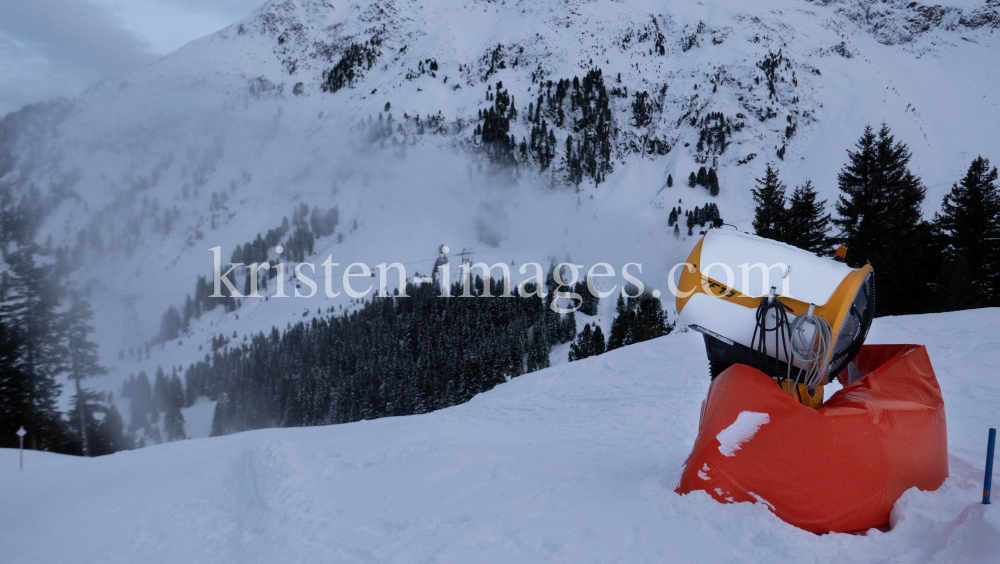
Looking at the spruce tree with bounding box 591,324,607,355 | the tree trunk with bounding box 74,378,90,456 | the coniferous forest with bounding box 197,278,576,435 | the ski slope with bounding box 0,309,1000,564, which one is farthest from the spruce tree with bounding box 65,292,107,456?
the coniferous forest with bounding box 197,278,576,435

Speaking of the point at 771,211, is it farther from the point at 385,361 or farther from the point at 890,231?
the point at 385,361

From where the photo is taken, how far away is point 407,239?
Result: 172 m

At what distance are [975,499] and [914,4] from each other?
742ft

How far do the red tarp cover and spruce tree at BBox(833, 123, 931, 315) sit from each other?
72.0 ft

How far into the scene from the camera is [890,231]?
22.1m

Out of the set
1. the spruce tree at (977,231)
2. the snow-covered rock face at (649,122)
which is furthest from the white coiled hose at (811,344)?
the snow-covered rock face at (649,122)

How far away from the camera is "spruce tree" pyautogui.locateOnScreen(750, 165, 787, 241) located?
85.1ft

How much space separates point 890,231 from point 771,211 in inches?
236

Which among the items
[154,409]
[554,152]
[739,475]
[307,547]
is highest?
[554,152]

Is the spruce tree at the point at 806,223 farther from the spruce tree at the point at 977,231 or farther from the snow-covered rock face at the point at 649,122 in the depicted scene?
the snow-covered rock face at the point at 649,122

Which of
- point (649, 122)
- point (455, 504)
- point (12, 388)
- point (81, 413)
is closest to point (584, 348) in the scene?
point (81, 413)

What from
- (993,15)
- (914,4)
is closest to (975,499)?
(993,15)

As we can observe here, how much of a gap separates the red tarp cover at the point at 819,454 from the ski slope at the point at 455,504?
0.39 feet

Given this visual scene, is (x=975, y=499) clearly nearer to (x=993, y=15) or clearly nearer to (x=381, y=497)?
(x=381, y=497)
